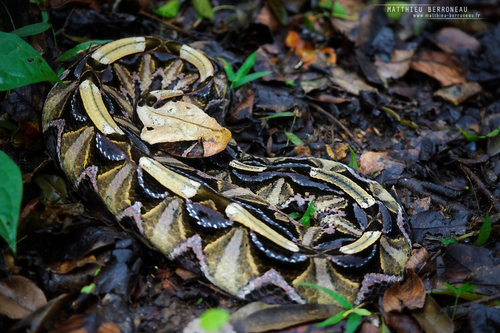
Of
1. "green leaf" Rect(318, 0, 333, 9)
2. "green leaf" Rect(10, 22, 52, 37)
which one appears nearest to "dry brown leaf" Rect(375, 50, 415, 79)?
"green leaf" Rect(318, 0, 333, 9)

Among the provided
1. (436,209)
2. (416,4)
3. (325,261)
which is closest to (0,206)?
(325,261)

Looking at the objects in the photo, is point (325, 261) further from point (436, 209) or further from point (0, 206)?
point (0, 206)

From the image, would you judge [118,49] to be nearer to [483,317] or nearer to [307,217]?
[307,217]

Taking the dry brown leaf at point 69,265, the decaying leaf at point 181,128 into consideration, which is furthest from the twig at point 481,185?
the dry brown leaf at point 69,265

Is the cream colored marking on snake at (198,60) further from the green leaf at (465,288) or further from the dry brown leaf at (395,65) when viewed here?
the green leaf at (465,288)

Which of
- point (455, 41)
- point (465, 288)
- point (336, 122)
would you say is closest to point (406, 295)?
point (465, 288)

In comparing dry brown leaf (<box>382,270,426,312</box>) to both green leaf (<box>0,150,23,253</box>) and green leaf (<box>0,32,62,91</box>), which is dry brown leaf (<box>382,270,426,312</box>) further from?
green leaf (<box>0,32,62,91</box>)
